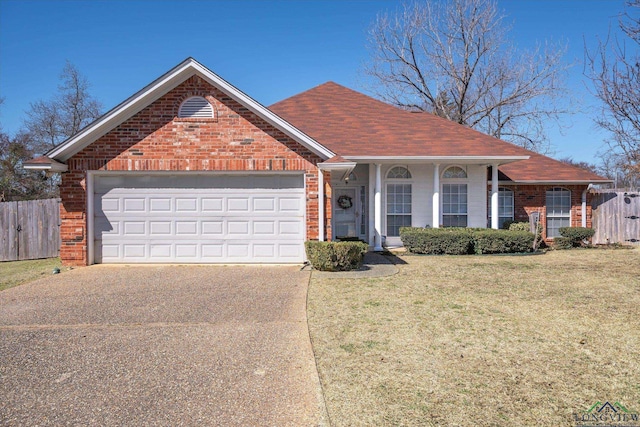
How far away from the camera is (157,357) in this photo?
4.79 meters

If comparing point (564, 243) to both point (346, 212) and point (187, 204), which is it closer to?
point (346, 212)

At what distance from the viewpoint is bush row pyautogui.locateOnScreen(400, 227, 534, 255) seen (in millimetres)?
13398

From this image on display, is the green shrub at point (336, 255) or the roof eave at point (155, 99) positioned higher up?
the roof eave at point (155, 99)

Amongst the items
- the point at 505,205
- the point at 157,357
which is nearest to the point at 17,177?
the point at 157,357

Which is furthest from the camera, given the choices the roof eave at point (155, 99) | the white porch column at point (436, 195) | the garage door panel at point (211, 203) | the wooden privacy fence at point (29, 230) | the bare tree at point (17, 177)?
the bare tree at point (17, 177)

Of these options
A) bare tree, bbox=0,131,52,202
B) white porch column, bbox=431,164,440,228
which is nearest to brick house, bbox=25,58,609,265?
white porch column, bbox=431,164,440,228

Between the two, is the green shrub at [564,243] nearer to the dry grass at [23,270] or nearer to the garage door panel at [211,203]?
the garage door panel at [211,203]

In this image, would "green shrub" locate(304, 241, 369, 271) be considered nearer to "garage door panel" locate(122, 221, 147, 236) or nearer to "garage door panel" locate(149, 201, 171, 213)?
"garage door panel" locate(149, 201, 171, 213)

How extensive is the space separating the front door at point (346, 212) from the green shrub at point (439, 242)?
2.23 m

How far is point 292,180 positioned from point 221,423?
27.3 feet

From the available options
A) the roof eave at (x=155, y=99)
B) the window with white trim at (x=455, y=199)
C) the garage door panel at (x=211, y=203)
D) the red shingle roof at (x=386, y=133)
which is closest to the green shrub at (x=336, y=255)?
the roof eave at (x=155, y=99)

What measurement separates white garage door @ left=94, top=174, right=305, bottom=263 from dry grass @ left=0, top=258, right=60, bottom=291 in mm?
1471

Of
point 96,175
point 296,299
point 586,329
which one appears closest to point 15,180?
point 96,175

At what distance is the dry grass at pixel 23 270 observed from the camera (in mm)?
9639
